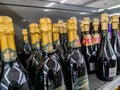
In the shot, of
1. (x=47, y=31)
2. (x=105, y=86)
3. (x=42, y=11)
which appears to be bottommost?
(x=105, y=86)

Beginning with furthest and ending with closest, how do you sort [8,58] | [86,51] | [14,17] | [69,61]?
1. [86,51]
2. [14,17]
3. [69,61]
4. [8,58]

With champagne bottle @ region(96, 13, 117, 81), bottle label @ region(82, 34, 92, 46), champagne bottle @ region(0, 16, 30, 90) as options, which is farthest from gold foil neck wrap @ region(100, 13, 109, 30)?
champagne bottle @ region(0, 16, 30, 90)

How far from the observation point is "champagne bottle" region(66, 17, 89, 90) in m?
0.48

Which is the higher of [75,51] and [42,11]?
[42,11]

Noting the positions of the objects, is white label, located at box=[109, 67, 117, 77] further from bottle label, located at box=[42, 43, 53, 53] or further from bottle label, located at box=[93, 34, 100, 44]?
bottle label, located at box=[42, 43, 53, 53]

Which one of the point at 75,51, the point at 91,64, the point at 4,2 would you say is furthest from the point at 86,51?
the point at 4,2

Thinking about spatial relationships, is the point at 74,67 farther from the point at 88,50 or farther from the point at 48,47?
the point at 88,50

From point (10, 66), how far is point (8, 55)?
0.04 metres

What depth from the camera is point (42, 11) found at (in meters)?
0.78

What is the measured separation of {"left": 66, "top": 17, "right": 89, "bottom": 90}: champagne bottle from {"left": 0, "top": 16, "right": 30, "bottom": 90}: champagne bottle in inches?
6.6

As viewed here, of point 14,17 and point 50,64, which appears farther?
point 14,17

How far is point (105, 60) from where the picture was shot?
2.18 feet

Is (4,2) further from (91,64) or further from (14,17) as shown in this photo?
(91,64)

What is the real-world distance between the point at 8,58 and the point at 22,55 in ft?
0.81
